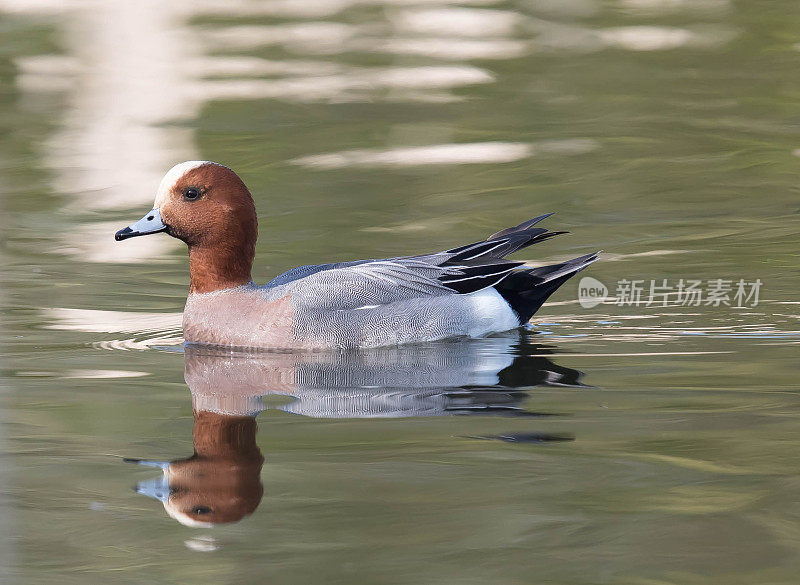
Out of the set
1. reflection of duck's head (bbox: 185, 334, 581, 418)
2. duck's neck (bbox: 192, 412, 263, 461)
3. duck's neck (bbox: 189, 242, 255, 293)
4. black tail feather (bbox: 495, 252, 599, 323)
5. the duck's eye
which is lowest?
duck's neck (bbox: 192, 412, 263, 461)

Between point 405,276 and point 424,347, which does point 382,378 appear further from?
point 405,276

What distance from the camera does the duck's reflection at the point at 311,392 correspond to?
478cm

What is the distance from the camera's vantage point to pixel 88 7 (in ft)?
62.7

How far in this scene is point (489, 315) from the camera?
305 inches

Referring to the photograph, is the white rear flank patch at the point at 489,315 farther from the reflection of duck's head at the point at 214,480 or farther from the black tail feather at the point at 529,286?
the reflection of duck's head at the point at 214,480

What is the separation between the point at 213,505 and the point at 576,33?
43.9 ft

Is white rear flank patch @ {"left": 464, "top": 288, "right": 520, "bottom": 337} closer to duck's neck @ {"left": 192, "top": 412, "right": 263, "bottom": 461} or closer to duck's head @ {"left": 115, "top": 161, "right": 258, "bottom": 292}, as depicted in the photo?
duck's head @ {"left": 115, "top": 161, "right": 258, "bottom": 292}

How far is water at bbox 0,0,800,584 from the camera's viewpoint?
432cm

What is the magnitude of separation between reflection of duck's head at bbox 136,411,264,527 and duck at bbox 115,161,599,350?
1756 millimetres

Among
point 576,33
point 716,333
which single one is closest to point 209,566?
point 716,333

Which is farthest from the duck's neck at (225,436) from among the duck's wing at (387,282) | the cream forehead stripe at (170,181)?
the cream forehead stripe at (170,181)

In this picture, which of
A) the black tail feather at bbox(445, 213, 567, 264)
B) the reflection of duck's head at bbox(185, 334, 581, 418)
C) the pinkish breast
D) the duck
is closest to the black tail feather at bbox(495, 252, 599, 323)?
the duck

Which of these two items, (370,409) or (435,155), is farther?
(435,155)

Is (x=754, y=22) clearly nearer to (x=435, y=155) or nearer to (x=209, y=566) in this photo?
(x=435, y=155)
